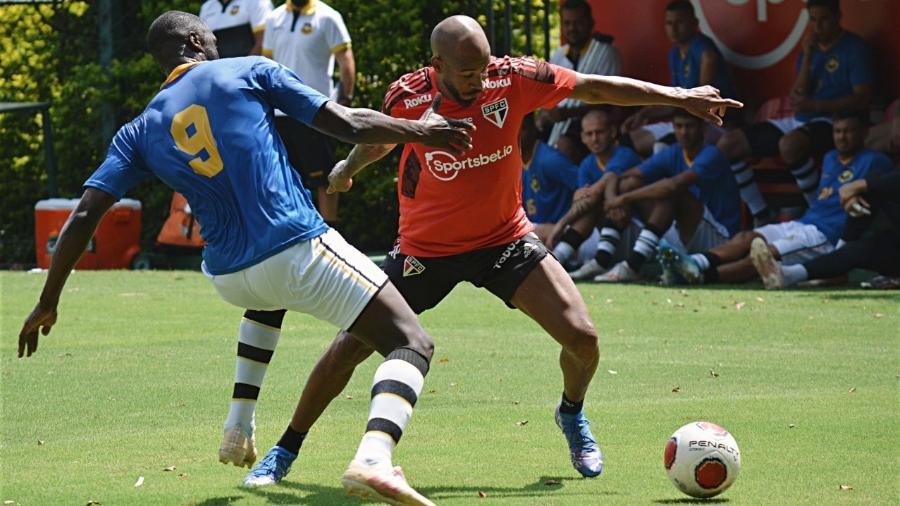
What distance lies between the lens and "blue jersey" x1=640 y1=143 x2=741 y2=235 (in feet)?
48.8

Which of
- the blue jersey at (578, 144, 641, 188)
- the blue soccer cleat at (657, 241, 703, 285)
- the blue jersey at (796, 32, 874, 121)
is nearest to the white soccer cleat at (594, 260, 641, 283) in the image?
the blue soccer cleat at (657, 241, 703, 285)

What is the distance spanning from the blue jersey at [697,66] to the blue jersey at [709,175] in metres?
0.88

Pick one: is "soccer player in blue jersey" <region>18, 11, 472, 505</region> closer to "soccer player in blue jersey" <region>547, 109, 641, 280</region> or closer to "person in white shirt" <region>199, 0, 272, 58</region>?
"person in white shirt" <region>199, 0, 272, 58</region>

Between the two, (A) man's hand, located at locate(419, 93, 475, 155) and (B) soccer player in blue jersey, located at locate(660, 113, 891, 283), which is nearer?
(A) man's hand, located at locate(419, 93, 475, 155)

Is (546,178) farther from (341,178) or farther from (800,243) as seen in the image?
(341,178)

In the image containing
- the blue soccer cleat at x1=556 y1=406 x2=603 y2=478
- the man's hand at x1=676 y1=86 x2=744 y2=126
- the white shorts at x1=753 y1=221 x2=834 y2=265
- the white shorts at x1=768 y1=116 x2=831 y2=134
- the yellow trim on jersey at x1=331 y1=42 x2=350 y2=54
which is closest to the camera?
the blue soccer cleat at x1=556 y1=406 x2=603 y2=478

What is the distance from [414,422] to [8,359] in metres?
3.71

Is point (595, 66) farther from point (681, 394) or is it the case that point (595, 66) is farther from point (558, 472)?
point (558, 472)

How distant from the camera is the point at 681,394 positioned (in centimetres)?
846

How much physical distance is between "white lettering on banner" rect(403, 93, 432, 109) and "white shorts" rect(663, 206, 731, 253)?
8.83 meters

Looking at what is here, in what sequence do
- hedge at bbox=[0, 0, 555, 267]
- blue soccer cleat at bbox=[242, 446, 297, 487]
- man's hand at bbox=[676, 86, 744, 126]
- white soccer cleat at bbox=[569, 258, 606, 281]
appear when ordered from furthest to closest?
hedge at bbox=[0, 0, 555, 267] < white soccer cleat at bbox=[569, 258, 606, 281] < man's hand at bbox=[676, 86, 744, 126] < blue soccer cleat at bbox=[242, 446, 297, 487]

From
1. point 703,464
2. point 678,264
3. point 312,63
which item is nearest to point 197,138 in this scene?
point 703,464

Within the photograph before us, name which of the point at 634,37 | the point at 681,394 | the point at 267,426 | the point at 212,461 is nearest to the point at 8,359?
the point at 267,426

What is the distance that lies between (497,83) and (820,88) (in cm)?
880
